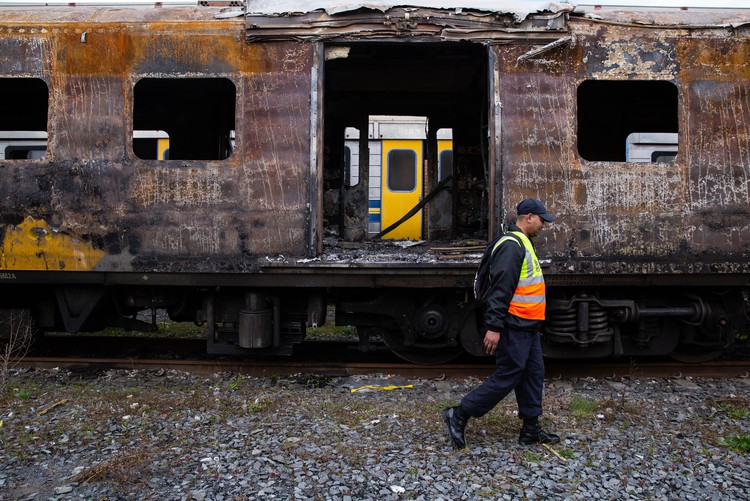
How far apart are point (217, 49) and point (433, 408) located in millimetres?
3869

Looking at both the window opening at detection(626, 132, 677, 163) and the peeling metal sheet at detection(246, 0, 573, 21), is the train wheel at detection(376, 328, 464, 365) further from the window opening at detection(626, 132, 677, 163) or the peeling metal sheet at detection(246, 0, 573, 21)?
the window opening at detection(626, 132, 677, 163)

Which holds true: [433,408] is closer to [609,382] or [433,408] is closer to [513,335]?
[513,335]

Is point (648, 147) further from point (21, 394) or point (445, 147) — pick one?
point (21, 394)

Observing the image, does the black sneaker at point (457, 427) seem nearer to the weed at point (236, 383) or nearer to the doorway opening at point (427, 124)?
the weed at point (236, 383)

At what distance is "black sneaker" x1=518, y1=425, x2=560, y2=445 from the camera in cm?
420

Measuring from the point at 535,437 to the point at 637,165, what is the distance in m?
2.91

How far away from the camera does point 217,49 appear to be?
18.3 feet

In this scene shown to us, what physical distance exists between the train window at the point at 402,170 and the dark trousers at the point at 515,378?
8237 millimetres

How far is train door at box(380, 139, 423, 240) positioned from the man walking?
7.93 meters

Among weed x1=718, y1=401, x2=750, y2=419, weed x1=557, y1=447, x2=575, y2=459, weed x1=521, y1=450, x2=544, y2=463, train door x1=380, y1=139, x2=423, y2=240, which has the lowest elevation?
weed x1=521, y1=450, x2=544, y2=463

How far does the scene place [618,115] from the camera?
8023 mm

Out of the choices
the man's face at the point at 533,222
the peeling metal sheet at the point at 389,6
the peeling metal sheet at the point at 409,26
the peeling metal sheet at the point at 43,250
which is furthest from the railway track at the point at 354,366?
the peeling metal sheet at the point at 389,6

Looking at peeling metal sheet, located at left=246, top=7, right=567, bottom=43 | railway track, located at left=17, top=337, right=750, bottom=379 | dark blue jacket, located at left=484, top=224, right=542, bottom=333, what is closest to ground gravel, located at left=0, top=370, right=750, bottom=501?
railway track, located at left=17, top=337, right=750, bottom=379

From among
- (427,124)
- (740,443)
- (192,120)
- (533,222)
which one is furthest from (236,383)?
(427,124)
